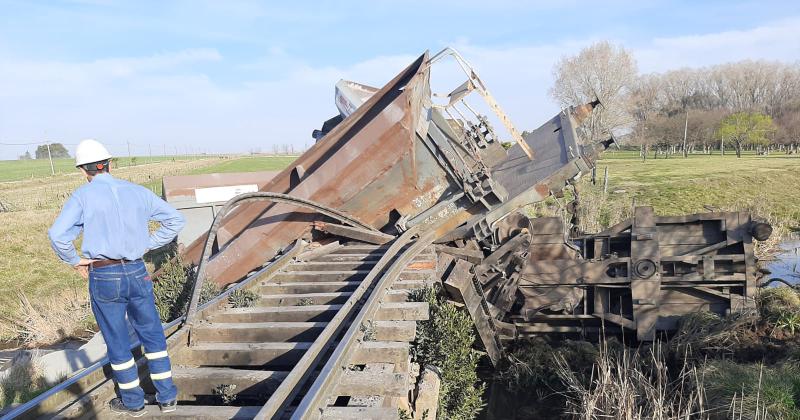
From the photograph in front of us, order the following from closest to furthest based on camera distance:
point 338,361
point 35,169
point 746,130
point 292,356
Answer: point 338,361
point 292,356
point 746,130
point 35,169

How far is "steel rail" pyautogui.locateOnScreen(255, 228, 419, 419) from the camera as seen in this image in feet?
9.00

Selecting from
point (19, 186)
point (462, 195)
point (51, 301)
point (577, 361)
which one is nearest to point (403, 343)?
point (462, 195)

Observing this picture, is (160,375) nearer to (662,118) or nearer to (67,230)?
(67,230)

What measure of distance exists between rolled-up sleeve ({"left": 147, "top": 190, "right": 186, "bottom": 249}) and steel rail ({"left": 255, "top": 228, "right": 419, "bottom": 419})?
1222mm

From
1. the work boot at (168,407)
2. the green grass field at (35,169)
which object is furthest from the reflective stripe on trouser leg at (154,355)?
the green grass field at (35,169)

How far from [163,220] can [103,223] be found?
477mm

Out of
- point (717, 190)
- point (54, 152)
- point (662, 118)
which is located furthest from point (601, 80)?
point (54, 152)

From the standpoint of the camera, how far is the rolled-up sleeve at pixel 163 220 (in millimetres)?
3318

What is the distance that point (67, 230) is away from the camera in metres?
2.88

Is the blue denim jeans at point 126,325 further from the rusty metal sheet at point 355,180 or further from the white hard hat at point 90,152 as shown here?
the rusty metal sheet at point 355,180

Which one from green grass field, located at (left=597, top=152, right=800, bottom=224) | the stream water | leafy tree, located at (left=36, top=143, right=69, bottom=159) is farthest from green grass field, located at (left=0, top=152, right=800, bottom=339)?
leafy tree, located at (left=36, top=143, right=69, bottom=159)

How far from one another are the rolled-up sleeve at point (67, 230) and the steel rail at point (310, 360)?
1375 mm

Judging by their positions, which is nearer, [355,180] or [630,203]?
[355,180]

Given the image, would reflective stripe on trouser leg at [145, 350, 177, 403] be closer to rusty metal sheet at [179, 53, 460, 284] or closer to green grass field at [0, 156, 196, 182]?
rusty metal sheet at [179, 53, 460, 284]
